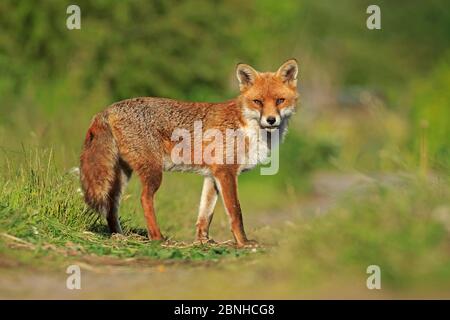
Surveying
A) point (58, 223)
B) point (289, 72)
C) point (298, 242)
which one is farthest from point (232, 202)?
point (298, 242)

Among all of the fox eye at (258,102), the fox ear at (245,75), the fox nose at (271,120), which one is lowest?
the fox nose at (271,120)

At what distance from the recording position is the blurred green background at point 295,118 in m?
6.96

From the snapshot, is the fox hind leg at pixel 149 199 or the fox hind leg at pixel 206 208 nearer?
the fox hind leg at pixel 149 199

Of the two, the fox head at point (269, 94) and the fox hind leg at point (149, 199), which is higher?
the fox head at point (269, 94)

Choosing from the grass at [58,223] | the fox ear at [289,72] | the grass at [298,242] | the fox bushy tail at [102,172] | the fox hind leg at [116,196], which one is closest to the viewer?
the grass at [298,242]

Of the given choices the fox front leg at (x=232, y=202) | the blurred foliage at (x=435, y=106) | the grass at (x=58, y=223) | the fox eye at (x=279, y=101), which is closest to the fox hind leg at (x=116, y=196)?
the grass at (x=58, y=223)

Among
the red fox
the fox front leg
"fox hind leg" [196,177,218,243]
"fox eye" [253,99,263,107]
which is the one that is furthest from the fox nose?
"fox hind leg" [196,177,218,243]

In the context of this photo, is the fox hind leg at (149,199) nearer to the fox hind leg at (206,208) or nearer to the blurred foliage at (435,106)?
the fox hind leg at (206,208)

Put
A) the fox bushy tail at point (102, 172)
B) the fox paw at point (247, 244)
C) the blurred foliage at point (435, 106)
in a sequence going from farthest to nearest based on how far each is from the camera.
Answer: the blurred foliage at point (435, 106)
the fox paw at point (247, 244)
the fox bushy tail at point (102, 172)

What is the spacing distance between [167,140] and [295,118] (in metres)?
11.6

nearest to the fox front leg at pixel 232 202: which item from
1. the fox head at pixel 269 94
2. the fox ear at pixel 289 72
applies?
the fox head at pixel 269 94

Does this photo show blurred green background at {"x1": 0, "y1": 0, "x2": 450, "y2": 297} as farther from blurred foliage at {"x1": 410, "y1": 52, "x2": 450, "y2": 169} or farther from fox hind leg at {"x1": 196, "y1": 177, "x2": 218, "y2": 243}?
fox hind leg at {"x1": 196, "y1": 177, "x2": 218, "y2": 243}
